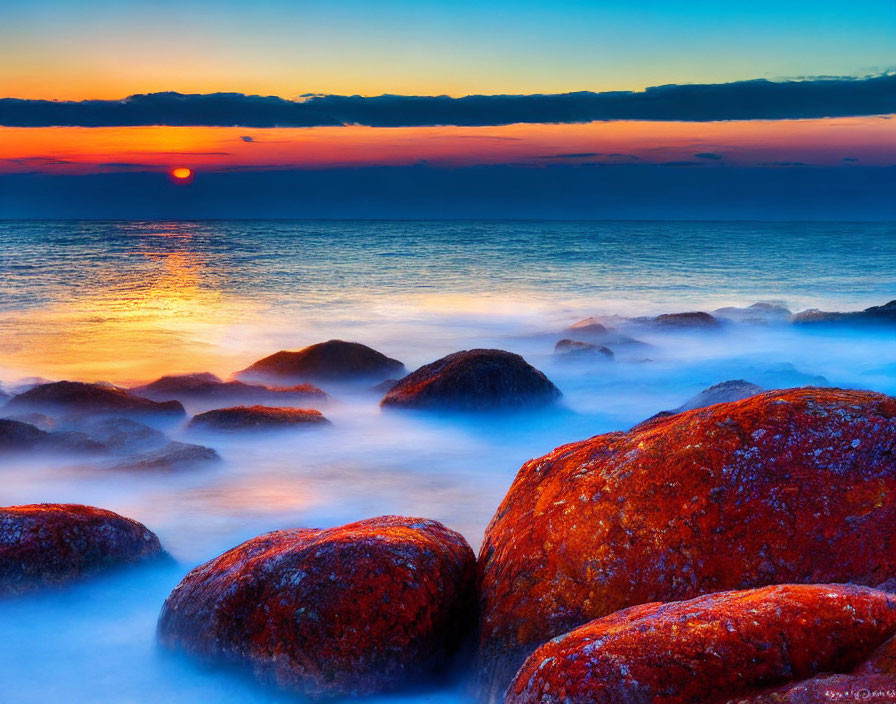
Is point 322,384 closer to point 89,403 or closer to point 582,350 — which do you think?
point 89,403

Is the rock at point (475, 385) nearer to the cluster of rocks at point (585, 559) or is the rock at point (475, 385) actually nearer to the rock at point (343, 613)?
the cluster of rocks at point (585, 559)

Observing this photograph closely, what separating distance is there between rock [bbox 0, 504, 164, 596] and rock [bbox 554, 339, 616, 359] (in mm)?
12258

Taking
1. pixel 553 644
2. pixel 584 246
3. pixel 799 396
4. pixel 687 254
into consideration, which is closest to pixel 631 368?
pixel 799 396

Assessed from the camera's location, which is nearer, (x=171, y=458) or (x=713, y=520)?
(x=713, y=520)

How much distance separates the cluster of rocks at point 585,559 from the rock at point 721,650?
14cm

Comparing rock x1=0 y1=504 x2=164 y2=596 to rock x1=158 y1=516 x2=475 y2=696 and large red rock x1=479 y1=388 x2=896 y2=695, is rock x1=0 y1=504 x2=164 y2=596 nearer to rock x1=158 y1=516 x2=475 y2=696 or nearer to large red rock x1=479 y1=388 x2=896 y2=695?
rock x1=158 y1=516 x2=475 y2=696

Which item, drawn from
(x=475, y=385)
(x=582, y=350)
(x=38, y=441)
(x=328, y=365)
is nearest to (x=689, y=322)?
(x=582, y=350)

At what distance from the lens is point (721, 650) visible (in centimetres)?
317

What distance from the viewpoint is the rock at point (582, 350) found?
58.0 ft

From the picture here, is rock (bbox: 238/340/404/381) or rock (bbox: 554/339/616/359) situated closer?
rock (bbox: 238/340/404/381)

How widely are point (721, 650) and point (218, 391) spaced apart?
460 inches

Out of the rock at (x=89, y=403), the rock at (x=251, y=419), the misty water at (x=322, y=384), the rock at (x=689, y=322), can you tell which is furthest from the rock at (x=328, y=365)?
the rock at (x=689, y=322)

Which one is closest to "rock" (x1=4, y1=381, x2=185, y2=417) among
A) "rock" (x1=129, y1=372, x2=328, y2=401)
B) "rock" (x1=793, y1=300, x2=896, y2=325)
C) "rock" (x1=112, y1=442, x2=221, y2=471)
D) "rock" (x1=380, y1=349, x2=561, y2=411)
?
"rock" (x1=129, y1=372, x2=328, y2=401)

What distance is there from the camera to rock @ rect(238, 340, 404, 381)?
15109 mm
